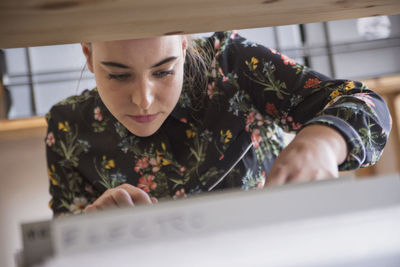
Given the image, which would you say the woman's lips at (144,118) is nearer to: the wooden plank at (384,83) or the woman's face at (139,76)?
the woman's face at (139,76)

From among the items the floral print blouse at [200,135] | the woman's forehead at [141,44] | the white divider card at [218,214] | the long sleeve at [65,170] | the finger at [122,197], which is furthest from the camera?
the long sleeve at [65,170]

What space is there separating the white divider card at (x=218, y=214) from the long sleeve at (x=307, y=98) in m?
0.24

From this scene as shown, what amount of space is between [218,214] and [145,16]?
Answer: 9.5 inches

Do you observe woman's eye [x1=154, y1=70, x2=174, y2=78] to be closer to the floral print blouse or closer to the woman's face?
the woman's face

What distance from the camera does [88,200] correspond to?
3.74 ft

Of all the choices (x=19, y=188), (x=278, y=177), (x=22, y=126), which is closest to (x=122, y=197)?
(x=278, y=177)

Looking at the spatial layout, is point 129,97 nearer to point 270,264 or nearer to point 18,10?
point 18,10

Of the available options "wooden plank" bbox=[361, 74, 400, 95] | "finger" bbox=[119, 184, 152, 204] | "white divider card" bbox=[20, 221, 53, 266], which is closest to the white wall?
"wooden plank" bbox=[361, 74, 400, 95]

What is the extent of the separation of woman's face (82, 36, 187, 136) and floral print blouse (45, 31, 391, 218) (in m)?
0.19

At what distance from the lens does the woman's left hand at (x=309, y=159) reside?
491 millimetres

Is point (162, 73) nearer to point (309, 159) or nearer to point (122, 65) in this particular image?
point (122, 65)

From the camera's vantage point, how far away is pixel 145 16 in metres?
0.46

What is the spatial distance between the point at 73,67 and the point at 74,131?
6.17 ft

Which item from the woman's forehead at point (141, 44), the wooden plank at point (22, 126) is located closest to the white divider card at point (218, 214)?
the woman's forehead at point (141, 44)
